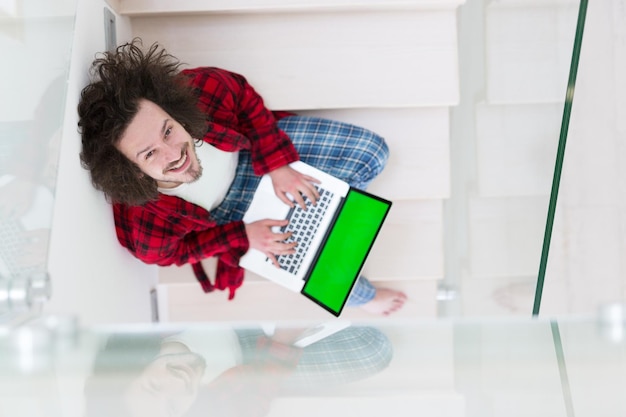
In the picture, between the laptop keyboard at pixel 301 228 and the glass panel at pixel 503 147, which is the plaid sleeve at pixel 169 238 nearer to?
the laptop keyboard at pixel 301 228

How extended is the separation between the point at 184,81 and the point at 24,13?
545mm

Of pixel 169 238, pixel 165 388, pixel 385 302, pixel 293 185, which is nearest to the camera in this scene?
pixel 165 388

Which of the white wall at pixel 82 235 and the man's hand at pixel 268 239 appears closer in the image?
the white wall at pixel 82 235

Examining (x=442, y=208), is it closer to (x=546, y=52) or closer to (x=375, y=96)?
(x=375, y=96)

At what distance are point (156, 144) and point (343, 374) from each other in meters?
0.91

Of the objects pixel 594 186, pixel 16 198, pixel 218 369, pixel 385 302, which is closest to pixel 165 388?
pixel 218 369

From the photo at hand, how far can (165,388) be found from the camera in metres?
0.62

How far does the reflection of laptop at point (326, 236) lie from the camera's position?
1.75 meters

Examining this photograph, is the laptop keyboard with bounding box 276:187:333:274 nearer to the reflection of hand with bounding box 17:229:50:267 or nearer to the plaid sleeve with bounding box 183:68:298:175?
the plaid sleeve with bounding box 183:68:298:175

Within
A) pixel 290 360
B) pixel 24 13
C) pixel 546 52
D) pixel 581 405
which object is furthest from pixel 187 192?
pixel 581 405

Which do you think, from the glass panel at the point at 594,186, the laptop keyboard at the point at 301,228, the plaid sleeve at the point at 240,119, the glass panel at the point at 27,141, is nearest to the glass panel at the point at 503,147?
the glass panel at the point at 594,186

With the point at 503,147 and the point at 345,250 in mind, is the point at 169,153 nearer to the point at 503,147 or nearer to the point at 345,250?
the point at 345,250

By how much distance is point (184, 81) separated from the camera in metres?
1.52

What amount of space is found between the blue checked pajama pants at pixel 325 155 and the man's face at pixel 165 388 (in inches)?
47.8
